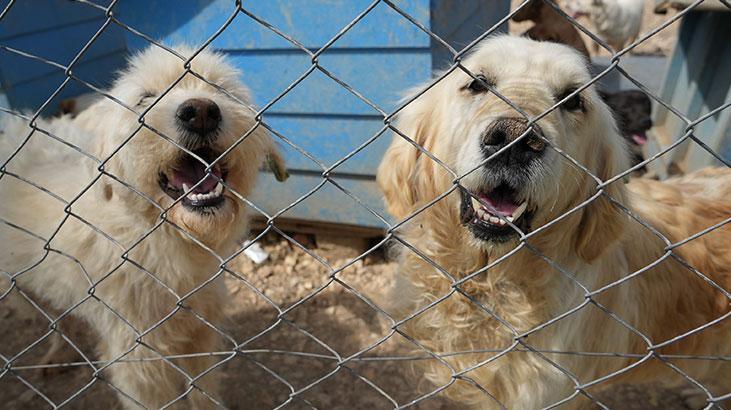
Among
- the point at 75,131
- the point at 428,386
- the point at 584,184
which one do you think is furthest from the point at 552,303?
the point at 75,131

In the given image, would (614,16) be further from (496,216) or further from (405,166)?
(496,216)

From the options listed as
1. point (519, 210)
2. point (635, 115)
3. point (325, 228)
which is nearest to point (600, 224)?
point (519, 210)

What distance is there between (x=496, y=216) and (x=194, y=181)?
1.23 m

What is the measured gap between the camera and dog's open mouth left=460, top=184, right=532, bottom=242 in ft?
5.09

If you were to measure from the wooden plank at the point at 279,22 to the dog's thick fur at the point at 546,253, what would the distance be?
3.00 feet

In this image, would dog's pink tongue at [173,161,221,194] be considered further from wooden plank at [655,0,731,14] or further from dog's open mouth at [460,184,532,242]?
wooden plank at [655,0,731,14]

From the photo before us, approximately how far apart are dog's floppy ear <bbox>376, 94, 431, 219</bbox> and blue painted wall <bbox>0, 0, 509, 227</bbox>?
918 mm

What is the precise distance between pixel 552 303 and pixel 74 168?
232cm

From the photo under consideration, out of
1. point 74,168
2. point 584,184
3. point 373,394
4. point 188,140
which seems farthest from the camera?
point 373,394

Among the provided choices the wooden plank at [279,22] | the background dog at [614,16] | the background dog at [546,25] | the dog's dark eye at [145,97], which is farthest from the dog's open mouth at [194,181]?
the background dog at [614,16]

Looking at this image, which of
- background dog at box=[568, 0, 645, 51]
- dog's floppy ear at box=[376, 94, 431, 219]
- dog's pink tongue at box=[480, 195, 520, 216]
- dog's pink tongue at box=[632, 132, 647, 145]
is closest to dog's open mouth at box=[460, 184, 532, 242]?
dog's pink tongue at box=[480, 195, 520, 216]

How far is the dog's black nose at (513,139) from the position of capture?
1.32 metres

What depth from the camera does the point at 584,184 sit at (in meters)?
1.75

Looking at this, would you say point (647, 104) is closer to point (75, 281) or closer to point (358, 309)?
point (358, 309)
